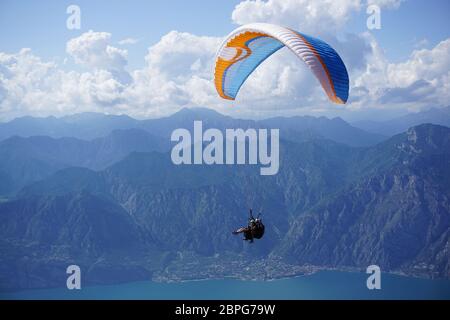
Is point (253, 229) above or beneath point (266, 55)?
beneath

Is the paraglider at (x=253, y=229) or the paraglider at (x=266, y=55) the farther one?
the paraglider at (x=253, y=229)

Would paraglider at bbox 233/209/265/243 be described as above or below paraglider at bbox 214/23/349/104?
below

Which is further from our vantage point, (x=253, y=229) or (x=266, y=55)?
(x=266, y=55)

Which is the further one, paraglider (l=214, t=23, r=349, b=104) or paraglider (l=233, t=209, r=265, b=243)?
paraglider (l=233, t=209, r=265, b=243)

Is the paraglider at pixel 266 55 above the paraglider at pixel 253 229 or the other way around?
above
